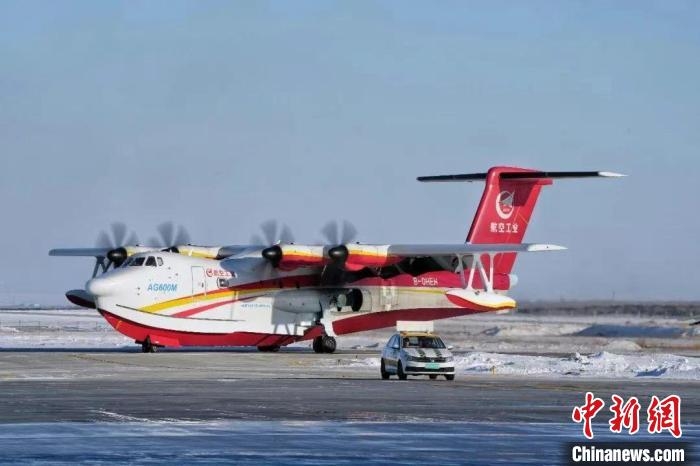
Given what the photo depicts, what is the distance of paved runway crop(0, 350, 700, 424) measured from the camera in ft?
74.3

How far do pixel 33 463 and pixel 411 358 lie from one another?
1907cm

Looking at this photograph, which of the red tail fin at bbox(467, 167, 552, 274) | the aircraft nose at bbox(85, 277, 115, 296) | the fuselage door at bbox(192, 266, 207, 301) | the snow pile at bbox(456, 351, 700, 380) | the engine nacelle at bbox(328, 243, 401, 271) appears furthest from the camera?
the red tail fin at bbox(467, 167, 552, 274)

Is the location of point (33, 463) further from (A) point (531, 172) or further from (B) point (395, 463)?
(A) point (531, 172)

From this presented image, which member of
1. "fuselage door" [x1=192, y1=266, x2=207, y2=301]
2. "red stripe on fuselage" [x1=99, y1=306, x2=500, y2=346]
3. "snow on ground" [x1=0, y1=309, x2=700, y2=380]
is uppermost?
"fuselage door" [x1=192, y1=266, x2=207, y2=301]

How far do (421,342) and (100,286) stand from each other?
51.3ft

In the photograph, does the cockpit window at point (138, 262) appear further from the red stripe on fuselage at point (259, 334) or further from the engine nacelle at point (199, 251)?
the engine nacelle at point (199, 251)

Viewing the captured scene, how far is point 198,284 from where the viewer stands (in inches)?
1909

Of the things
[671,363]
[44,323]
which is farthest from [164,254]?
[44,323]

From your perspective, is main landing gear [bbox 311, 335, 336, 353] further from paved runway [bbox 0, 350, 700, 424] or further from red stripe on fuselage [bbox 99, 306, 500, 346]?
paved runway [bbox 0, 350, 700, 424]

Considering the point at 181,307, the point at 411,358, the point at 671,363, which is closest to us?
the point at 411,358

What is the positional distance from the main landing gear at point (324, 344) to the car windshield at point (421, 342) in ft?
55.6

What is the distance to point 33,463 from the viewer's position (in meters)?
15.4

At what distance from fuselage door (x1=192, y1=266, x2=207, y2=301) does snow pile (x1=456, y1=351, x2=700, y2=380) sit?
410 inches

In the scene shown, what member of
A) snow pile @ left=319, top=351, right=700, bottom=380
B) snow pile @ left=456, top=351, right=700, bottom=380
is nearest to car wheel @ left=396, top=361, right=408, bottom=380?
snow pile @ left=319, top=351, right=700, bottom=380
